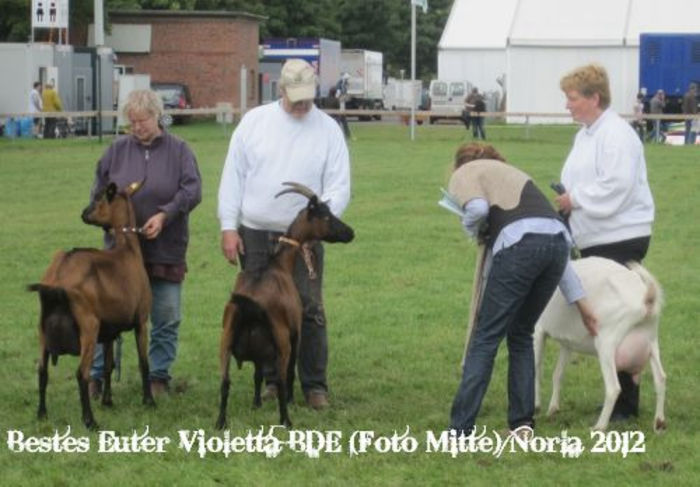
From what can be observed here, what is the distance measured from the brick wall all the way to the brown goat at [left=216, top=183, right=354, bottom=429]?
49648 mm

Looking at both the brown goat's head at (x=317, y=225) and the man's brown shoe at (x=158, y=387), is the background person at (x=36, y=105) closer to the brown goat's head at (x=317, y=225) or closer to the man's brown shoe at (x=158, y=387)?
the man's brown shoe at (x=158, y=387)

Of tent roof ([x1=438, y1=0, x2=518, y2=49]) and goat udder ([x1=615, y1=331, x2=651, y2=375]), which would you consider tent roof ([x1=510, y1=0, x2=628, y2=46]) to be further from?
goat udder ([x1=615, y1=331, x2=651, y2=375])

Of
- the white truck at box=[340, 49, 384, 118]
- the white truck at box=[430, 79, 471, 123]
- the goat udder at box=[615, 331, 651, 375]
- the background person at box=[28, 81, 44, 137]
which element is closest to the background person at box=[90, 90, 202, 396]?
the goat udder at box=[615, 331, 651, 375]

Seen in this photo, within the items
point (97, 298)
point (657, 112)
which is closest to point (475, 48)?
point (657, 112)

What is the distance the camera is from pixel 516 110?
53969 millimetres

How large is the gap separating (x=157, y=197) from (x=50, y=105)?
1277 inches

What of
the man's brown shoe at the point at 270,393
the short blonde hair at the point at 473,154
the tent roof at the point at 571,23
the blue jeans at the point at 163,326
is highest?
the tent roof at the point at 571,23

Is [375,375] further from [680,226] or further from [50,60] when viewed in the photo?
[50,60]

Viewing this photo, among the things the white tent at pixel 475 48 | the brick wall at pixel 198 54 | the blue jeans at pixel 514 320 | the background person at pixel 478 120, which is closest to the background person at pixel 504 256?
the blue jeans at pixel 514 320

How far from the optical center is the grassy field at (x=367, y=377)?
7312 mm

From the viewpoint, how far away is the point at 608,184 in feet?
26.7

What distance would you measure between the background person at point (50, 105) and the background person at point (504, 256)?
32.9 m

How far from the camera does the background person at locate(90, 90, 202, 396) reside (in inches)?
354

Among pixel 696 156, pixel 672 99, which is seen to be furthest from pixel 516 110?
pixel 696 156
